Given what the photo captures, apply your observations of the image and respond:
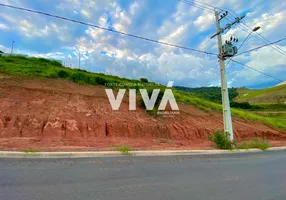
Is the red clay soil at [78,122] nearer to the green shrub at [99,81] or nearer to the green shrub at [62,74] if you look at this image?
the green shrub at [62,74]

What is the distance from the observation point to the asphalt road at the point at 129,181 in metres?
→ 3.89

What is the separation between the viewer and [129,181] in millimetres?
4730

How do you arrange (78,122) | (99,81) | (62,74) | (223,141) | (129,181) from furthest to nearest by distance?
1. (99,81)
2. (62,74)
3. (78,122)
4. (223,141)
5. (129,181)

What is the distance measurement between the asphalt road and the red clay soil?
2927 mm

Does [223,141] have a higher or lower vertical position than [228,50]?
lower

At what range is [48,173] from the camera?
4.93 metres

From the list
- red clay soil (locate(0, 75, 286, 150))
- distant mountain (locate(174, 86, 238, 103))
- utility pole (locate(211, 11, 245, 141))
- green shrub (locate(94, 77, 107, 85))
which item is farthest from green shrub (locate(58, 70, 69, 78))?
distant mountain (locate(174, 86, 238, 103))

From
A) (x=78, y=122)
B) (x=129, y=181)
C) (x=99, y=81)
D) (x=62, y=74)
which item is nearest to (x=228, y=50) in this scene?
(x=78, y=122)

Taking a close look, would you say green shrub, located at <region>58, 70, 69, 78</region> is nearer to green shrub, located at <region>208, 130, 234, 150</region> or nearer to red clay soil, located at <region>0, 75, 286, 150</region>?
red clay soil, located at <region>0, 75, 286, 150</region>

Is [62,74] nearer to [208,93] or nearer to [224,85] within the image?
[224,85]

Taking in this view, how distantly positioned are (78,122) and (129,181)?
8073mm

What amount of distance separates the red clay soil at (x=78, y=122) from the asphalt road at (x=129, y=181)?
293cm

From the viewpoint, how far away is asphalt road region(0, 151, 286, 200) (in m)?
3.89

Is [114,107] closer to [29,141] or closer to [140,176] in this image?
[29,141]
